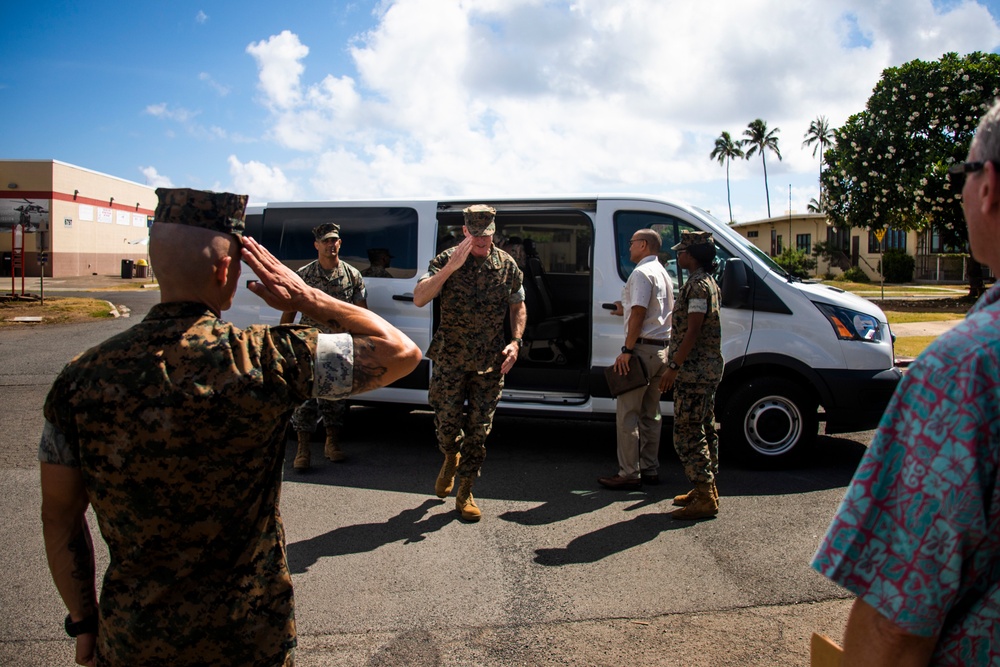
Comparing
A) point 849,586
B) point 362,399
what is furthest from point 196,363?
point 362,399

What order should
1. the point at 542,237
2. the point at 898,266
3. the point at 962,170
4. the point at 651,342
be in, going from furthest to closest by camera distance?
1. the point at 898,266
2. the point at 542,237
3. the point at 651,342
4. the point at 962,170

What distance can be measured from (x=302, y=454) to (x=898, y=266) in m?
35.9

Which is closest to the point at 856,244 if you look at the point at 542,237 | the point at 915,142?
the point at 915,142

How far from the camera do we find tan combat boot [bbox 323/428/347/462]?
6598 mm

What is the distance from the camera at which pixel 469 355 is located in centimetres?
504

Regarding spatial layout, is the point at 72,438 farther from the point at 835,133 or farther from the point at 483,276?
the point at 835,133

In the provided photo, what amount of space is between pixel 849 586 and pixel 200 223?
5.04ft

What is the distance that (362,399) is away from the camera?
7.08 meters

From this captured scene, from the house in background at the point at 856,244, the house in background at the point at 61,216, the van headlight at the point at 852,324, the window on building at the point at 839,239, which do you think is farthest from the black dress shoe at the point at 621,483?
the window on building at the point at 839,239

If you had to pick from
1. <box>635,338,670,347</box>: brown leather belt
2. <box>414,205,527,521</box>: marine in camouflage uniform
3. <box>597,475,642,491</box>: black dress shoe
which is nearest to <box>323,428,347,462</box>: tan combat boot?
<box>414,205,527,521</box>: marine in camouflage uniform

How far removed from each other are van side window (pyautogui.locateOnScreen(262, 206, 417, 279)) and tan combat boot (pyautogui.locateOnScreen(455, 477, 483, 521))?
249 centimetres

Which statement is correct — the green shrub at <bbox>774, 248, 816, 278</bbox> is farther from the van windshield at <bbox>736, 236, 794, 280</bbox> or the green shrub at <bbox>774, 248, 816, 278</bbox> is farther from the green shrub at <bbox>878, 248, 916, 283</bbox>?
the van windshield at <bbox>736, 236, 794, 280</bbox>

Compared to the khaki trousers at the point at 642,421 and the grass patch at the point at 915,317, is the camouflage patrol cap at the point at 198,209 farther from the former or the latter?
the grass patch at the point at 915,317

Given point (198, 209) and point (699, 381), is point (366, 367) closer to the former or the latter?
point (198, 209)
